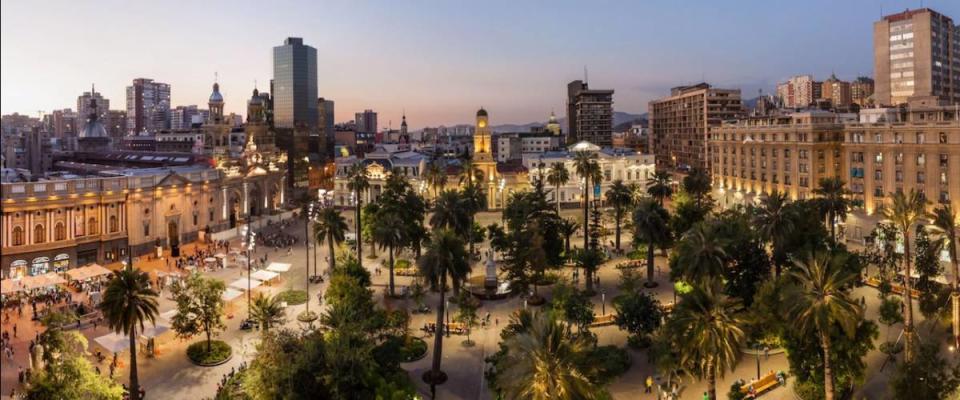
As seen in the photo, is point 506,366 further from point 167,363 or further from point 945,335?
point 945,335

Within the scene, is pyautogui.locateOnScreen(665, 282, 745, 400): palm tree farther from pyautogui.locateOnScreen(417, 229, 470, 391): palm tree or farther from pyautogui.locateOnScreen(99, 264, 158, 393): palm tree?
pyautogui.locateOnScreen(99, 264, 158, 393): palm tree

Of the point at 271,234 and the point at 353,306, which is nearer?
the point at 353,306

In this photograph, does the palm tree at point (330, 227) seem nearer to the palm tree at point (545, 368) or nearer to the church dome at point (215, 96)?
the palm tree at point (545, 368)

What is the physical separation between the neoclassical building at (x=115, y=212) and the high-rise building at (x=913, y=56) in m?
136

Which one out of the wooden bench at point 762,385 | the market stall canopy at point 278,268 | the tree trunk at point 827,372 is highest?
the market stall canopy at point 278,268

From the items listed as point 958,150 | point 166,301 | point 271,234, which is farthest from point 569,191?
point 166,301

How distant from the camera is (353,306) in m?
46.6

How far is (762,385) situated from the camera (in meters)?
39.4

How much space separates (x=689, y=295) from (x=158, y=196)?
79228mm

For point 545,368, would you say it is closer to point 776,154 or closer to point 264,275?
point 264,275

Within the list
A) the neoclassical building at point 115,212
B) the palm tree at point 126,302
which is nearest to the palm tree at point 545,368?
the palm tree at point 126,302

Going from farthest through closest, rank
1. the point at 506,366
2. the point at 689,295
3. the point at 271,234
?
the point at 271,234
the point at 689,295
the point at 506,366

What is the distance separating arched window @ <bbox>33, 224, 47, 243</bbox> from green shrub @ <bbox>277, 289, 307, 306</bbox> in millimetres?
30695

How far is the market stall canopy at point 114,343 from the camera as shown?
42.8 meters
